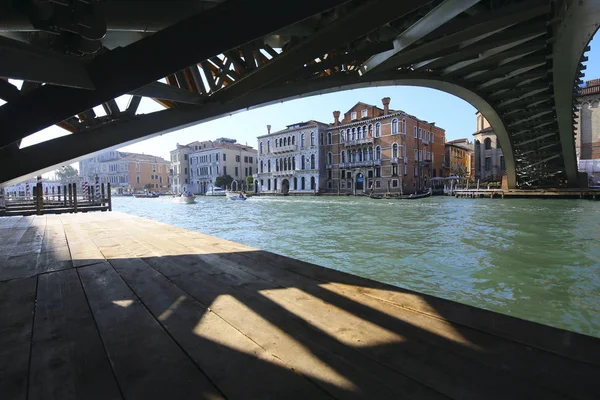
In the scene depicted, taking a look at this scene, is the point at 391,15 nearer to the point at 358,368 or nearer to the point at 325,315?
the point at 325,315

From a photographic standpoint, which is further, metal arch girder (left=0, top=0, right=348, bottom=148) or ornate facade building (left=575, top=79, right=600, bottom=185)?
ornate facade building (left=575, top=79, right=600, bottom=185)

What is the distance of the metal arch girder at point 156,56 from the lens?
2092mm

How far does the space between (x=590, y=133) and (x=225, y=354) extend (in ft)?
170

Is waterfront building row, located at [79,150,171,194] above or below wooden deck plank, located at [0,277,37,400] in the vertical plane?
above

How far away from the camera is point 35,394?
129 cm

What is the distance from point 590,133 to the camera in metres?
37.4

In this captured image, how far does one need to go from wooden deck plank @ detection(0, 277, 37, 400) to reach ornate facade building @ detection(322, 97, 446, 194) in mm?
41029

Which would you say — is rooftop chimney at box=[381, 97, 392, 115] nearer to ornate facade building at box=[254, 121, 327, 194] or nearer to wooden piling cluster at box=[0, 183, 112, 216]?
ornate facade building at box=[254, 121, 327, 194]

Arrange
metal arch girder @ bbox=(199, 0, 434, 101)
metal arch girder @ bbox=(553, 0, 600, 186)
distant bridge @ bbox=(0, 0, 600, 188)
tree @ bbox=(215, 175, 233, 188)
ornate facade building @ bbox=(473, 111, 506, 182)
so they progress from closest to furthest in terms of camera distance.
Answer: distant bridge @ bbox=(0, 0, 600, 188), metal arch girder @ bbox=(199, 0, 434, 101), metal arch girder @ bbox=(553, 0, 600, 186), ornate facade building @ bbox=(473, 111, 506, 182), tree @ bbox=(215, 175, 233, 188)

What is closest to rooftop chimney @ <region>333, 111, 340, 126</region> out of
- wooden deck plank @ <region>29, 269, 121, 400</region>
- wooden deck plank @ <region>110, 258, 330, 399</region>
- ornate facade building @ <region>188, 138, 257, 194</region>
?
ornate facade building @ <region>188, 138, 257, 194</region>

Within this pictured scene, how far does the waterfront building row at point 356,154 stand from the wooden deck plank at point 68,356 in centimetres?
4111

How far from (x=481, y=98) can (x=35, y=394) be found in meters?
19.6

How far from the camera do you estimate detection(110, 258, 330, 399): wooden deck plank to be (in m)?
1.32

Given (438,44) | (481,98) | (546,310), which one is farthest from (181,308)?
(481,98)
